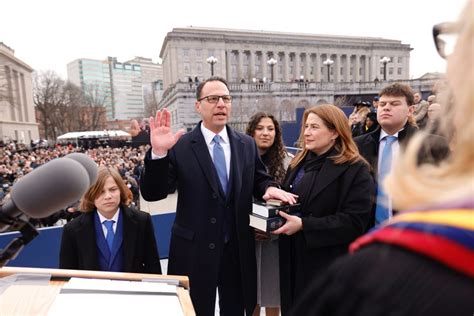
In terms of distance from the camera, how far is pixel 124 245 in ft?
8.12

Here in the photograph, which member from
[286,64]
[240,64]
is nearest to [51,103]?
[240,64]

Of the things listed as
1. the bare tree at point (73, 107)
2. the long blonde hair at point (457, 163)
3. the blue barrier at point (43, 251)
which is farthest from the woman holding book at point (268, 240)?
the bare tree at point (73, 107)

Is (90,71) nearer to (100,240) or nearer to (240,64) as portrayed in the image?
(240,64)

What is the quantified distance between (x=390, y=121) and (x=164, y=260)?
12.9ft

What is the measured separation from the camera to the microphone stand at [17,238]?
857 mm

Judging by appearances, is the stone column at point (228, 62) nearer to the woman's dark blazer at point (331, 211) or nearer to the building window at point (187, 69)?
the building window at point (187, 69)

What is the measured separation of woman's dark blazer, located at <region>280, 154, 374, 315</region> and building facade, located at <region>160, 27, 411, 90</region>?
6585 cm

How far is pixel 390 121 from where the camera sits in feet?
11.2

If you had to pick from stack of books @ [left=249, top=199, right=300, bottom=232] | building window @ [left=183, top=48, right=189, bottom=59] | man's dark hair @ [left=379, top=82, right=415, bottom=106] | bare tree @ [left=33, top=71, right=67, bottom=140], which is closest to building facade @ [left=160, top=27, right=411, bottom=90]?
building window @ [left=183, top=48, right=189, bottom=59]

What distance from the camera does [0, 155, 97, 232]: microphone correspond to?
83cm

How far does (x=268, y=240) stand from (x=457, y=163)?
2595 mm

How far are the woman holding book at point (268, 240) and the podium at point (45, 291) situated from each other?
5.15 ft

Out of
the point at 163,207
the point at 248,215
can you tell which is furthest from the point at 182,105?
the point at 248,215

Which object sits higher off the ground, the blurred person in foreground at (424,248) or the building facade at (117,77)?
the building facade at (117,77)
